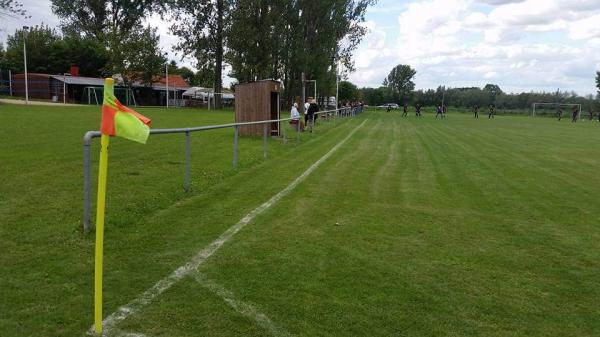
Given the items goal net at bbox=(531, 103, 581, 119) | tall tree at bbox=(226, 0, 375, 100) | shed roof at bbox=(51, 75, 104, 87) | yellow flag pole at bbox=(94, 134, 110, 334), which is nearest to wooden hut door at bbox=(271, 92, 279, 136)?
yellow flag pole at bbox=(94, 134, 110, 334)

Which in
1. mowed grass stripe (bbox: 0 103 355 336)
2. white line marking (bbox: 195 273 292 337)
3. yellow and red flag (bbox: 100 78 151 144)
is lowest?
white line marking (bbox: 195 273 292 337)

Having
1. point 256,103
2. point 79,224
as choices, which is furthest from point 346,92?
point 79,224

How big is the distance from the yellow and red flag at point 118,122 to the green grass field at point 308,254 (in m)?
1.35

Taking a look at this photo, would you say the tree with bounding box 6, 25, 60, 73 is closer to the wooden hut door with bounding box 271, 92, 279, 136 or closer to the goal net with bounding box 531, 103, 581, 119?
the wooden hut door with bounding box 271, 92, 279, 136

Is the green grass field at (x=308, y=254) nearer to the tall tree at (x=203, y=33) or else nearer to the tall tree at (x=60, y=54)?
the tall tree at (x=203, y=33)

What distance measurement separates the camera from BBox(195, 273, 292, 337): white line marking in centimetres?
366

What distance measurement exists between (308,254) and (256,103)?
49.6 ft

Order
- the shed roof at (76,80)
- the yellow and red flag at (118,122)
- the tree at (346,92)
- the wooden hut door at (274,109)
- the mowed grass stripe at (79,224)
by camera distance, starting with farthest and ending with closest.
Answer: the tree at (346,92)
the shed roof at (76,80)
the wooden hut door at (274,109)
the mowed grass stripe at (79,224)
the yellow and red flag at (118,122)

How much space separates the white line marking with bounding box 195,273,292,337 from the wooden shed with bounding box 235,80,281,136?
15.5m

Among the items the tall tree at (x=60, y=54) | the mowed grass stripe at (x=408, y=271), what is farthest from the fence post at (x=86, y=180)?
the tall tree at (x=60, y=54)

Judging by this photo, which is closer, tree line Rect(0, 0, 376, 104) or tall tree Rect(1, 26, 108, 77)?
tree line Rect(0, 0, 376, 104)

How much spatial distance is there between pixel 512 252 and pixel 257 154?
977cm

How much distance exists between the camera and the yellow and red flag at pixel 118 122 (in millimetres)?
3463

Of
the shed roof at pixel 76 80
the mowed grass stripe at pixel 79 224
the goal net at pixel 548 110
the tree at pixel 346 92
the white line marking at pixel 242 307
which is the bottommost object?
the white line marking at pixel 242 307
